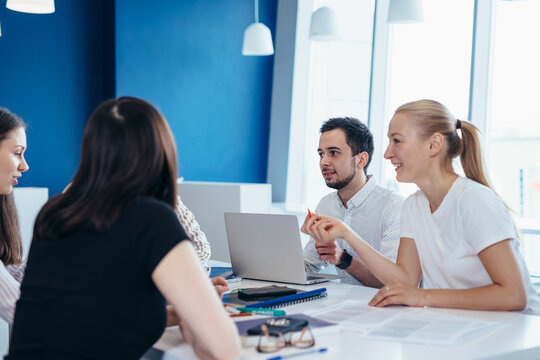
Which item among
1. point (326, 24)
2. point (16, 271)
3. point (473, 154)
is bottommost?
point (16, 271)

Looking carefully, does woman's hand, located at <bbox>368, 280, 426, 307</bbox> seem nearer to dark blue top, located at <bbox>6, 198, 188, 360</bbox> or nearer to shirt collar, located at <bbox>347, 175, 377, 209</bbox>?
dark blue top, located at <bbox>6, 198, 188, 360</bbox>

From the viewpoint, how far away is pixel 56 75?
5.34 m

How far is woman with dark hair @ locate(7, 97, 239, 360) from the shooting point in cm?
121

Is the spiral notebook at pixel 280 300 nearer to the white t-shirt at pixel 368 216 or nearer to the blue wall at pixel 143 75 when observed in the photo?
the white t-shirt at pixel 368 216

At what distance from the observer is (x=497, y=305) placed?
1790mm

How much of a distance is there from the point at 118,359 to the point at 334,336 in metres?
0.53

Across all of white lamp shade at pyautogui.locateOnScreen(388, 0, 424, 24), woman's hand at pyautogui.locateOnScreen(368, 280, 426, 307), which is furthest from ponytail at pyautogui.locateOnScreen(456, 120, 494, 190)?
white lamp shade at pyautogui.locateOnScreen(388, 0, 424, 24)

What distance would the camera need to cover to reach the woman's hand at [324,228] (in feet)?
6.79

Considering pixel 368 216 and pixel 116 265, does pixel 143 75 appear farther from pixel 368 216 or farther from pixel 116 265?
pixel 116 265

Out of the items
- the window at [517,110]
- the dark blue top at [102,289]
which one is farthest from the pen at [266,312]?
the window at [517,110]

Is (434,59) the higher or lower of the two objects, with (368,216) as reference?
higher

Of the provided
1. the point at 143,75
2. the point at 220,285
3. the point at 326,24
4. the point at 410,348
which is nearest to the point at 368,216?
the point at 220,285

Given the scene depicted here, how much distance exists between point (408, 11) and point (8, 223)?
306 cm

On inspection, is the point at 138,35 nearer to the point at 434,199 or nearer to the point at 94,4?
the point at 94,4
